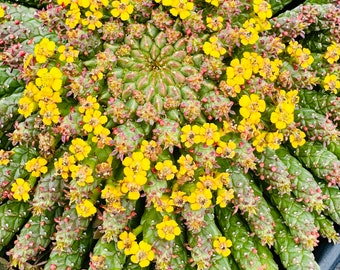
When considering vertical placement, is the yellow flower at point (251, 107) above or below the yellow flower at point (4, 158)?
above

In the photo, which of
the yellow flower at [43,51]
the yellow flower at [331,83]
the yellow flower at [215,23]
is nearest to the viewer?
the yellow flower at [43,51]

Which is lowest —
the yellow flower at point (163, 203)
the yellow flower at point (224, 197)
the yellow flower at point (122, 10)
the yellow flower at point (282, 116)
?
the yellow flower at point (163, 203)

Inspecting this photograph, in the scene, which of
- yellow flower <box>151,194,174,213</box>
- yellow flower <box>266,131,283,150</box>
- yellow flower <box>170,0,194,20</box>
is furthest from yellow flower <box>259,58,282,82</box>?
yellow flower <box>151,194,174,213</box>

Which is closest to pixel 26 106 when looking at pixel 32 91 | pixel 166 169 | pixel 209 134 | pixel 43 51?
pixel 32 91

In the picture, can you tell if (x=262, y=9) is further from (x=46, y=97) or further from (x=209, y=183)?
(x=46, y=97)

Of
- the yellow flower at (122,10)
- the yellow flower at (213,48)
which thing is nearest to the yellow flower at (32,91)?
the yellow flower at (122,10)

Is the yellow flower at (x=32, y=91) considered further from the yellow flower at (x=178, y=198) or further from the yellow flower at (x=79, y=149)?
the yellow flower at (x=178, y=198)

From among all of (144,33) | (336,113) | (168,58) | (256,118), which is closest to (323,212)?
(336,113)
